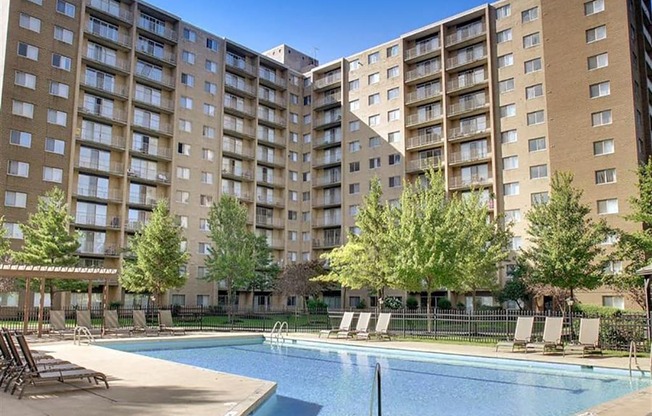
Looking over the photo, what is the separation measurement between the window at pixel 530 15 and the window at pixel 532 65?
3.80 m

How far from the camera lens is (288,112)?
65.2m

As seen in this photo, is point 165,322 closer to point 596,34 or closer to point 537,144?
point 537,144

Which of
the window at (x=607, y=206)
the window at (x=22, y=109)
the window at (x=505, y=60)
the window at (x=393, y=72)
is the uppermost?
the window at (x=393, y=72)

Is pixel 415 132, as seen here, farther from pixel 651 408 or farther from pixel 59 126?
pixel 651 408

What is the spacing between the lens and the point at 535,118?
47594 millimetres

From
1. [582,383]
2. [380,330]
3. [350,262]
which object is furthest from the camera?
[350,262]

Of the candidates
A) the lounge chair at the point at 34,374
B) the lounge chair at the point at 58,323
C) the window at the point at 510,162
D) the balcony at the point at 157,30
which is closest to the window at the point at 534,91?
the window at the point at 510,162

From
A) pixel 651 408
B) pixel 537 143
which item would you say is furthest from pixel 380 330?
pixel 537 143

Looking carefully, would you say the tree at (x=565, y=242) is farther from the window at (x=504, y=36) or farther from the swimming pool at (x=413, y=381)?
the window at (x=504, y=36)

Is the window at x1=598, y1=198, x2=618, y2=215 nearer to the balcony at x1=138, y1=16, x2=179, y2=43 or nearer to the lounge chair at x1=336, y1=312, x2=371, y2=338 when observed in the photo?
the lounge chair at x1=336, y1=312, x2=371, y2=338

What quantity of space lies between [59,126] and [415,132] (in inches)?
1302

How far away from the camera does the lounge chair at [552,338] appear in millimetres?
18391

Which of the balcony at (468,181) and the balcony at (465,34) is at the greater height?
the balcony at (465,34)

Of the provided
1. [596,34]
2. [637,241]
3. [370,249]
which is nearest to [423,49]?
[596,34]
